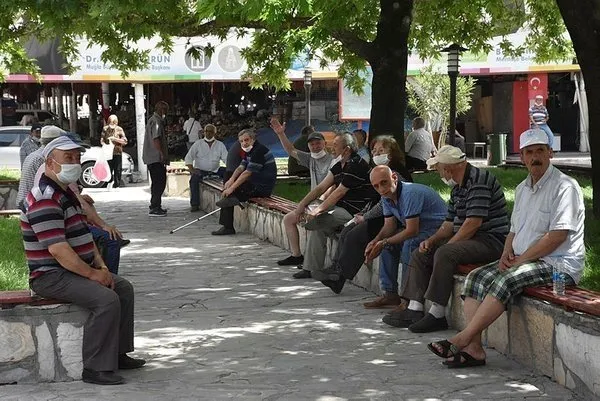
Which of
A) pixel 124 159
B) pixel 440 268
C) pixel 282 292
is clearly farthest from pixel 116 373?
pixel 124 159

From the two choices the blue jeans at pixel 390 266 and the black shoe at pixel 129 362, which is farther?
the blue jeans at pixel 390 266

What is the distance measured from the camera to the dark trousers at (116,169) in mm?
24281

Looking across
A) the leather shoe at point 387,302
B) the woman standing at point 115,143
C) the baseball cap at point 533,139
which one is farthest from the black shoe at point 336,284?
the woman standing at point 115,143

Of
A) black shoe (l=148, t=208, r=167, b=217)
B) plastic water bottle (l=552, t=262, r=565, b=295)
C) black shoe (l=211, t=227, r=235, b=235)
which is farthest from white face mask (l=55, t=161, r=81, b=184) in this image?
black shoe (l=148, t=208, r=167, b=217)

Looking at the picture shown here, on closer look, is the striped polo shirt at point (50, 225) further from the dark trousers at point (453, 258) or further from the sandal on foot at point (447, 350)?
the dark trousers at point (453, 258)

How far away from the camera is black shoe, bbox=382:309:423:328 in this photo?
8.05m

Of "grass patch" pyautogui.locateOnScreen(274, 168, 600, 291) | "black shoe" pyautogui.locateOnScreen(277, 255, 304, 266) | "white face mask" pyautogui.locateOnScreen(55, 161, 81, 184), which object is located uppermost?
"white face mask" pyautogui.locateOnScreen(55, 161, 81, 184)

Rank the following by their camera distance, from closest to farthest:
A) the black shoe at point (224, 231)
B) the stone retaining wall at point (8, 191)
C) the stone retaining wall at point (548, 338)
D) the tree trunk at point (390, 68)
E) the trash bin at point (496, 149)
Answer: the stone retaining wall at point (548, 338)
the tree trunk at point (390, 68)
the black shoe at point (224, 231)
the stone retaining wall at point (8, 191)
the trash bin at point (496, 149)

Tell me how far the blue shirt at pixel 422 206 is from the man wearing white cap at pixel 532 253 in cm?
154

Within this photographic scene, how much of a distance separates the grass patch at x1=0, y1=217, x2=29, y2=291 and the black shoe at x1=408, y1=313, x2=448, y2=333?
346cm

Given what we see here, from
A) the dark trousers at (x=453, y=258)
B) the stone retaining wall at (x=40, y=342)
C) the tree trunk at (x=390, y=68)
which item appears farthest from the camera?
the tree trunk at (x=390, y=68)

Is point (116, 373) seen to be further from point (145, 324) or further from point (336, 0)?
point (336, 0)

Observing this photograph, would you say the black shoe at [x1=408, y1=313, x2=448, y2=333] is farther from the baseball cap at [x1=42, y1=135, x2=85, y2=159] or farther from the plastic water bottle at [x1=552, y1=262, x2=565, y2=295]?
the baseball cap at [x1=42, y1=135, x2=85, y2=159]

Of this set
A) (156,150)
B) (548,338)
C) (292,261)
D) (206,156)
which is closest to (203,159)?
(206,156)
